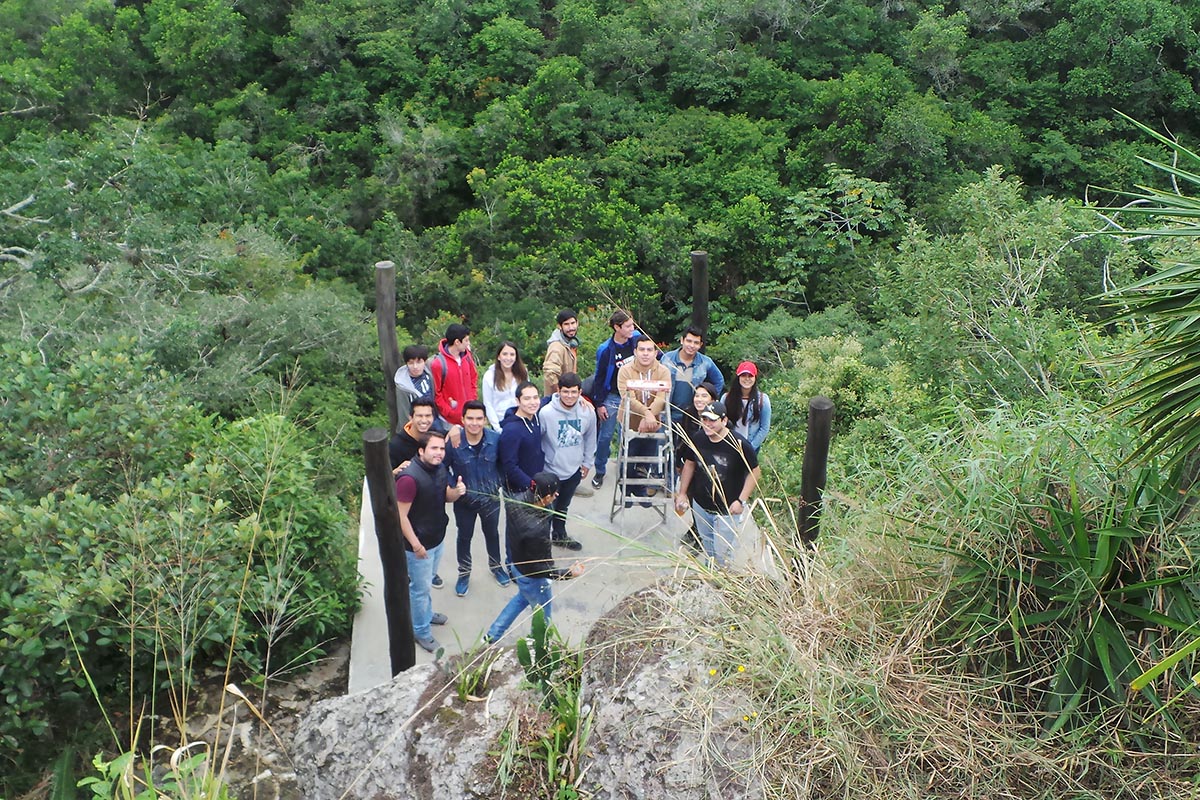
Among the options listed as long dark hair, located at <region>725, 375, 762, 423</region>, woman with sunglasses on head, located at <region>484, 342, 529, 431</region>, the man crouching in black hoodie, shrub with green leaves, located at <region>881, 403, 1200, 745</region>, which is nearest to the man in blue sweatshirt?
the man crouching in black hoodie

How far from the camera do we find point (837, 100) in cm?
1825

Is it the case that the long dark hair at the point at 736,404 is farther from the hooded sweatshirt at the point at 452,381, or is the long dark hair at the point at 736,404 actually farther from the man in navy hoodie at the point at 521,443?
the hooded sweatshirt at the point at 452,381

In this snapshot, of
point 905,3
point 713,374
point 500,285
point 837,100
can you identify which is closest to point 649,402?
point 713,374

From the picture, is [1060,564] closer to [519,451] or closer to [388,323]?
[519,451]

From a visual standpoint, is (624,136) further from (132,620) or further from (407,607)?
(132,620)

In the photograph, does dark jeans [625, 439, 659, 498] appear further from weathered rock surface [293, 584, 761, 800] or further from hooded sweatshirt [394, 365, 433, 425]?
weathered rock surface [293, 584, 761, 800]

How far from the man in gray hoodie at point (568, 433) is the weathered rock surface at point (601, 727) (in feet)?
6.02

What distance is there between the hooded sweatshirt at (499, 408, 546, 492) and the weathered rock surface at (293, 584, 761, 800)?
1.47 meters

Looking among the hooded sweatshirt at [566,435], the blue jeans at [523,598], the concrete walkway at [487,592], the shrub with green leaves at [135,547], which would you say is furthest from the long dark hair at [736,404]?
the shrub with green leaves at [135,547]

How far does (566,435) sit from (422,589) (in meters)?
1.28

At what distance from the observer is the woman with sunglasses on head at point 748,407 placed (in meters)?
6.42

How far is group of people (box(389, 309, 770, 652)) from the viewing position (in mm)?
5551

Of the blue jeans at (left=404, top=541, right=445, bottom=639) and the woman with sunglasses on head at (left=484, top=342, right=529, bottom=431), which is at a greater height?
the woman with sunglasses on head at (left=484, top=342, right=529, bottom=431)

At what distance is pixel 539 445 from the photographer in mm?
6145
